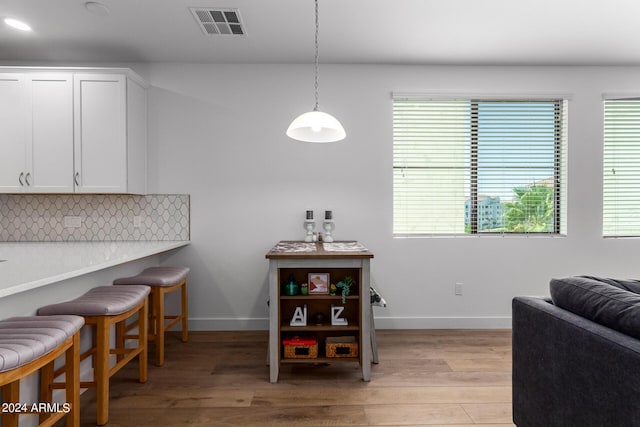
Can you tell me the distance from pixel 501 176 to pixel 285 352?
2.70 m

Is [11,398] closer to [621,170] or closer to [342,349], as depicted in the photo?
[342,349]

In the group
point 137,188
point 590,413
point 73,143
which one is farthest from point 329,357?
point 73,143

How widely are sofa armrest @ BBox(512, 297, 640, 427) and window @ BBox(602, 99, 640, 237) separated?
266 centimetres

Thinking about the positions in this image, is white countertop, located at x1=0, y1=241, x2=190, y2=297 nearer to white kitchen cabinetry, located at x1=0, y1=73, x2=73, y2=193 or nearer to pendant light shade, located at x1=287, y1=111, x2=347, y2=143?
white kitchen cabinetry, located at x1=0, y1=73, x2=73, y2=193

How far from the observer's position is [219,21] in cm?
266

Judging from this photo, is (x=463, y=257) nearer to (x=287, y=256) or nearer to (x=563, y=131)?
(x=563, y=131)

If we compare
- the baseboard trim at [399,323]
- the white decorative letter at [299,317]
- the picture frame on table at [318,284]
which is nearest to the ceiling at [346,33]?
the picture frame on table at [318,284]

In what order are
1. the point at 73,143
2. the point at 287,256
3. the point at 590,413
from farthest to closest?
the point at 73,143 → the point at 287,256 → the point at 590,413

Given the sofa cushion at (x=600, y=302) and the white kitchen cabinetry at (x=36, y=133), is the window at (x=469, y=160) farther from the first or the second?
the white kitchen cabinetry at (x=36, y=133)

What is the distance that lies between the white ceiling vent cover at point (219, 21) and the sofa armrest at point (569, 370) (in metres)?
2.64

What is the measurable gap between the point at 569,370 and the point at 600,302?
30cm

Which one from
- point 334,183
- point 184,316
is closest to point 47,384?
point 184,316

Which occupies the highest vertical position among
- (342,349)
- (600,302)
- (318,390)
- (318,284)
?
(600,302)

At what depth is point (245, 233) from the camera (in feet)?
11.3
